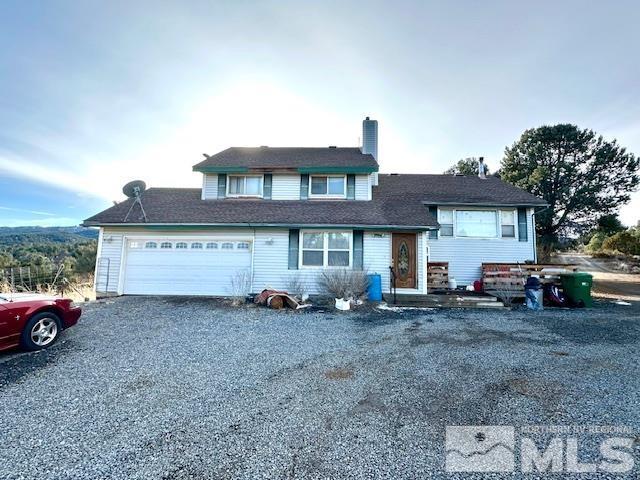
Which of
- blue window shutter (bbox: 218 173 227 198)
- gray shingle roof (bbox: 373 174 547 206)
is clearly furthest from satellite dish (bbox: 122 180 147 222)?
gray shingle roof (bbox: 373 174 547 206)

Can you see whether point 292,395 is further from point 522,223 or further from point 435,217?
point 522,223

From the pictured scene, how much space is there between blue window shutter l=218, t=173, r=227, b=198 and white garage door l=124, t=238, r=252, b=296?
258cm

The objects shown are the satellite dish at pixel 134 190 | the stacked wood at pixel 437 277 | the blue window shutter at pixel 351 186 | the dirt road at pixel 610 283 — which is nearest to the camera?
the stacked wood at pixel 437 277

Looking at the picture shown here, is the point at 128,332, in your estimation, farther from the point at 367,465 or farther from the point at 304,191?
the point at 304,191

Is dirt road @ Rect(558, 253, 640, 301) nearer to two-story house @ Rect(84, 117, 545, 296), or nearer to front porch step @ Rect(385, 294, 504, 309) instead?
two-story house @ Rect(84, 117, 545, 296)

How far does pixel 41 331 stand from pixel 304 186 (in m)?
9.05

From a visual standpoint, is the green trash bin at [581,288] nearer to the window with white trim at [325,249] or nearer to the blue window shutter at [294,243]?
the window with white trim at [325,249]

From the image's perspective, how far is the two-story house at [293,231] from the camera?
1016 cm

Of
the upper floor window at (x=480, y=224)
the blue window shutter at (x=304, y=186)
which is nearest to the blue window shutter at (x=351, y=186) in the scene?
the blue window shutter at (x=304, y=186)

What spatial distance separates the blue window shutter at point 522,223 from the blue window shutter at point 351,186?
24.2 feet

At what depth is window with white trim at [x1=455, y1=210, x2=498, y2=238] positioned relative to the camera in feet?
39.1

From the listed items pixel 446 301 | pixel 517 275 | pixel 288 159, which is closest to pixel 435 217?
pixel 517 275

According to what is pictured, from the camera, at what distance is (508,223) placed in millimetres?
11969

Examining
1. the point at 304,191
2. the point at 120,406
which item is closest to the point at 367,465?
the point at 120,406
